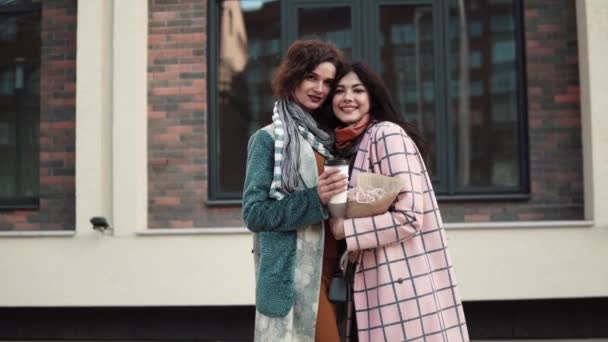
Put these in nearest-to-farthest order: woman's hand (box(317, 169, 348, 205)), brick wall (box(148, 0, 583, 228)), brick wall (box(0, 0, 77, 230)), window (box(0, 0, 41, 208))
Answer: woman's hand (box(317, 169, 348, 205)) → brick wall (box(148, 0, 583, 228)) → brick wall (box(0, 0, 77, 230)) → window (box(0, 0, 41, 208))

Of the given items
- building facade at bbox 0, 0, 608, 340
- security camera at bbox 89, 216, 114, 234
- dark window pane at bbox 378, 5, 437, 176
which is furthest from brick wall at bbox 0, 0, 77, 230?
dark window pane at bbox 378, 5, 437, 176

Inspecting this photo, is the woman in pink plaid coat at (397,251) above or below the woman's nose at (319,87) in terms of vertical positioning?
below

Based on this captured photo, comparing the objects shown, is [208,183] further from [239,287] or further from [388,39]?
[388,39]

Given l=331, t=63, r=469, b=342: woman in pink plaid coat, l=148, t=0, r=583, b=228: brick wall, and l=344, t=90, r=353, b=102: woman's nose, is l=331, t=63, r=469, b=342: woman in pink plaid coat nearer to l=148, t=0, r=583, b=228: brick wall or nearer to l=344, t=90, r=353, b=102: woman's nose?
l=344, t=90, r=353, b=102: woman's nose

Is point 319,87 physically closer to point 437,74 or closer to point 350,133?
point 350,133

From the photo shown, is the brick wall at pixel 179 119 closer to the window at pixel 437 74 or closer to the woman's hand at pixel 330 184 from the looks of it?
the window at pixel 437 74

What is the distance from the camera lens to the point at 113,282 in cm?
661

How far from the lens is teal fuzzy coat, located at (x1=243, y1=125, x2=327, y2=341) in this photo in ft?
9.36

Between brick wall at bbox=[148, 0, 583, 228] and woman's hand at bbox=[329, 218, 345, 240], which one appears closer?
woman's hand at bbox=[329, 218, 345, 240]

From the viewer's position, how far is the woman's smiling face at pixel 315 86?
305 cm

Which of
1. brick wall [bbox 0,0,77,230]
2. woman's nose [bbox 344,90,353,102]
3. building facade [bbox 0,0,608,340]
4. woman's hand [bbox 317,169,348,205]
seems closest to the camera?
woman's hand [bbox 317,169,348,205]

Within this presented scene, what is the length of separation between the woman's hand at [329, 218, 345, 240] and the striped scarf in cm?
21

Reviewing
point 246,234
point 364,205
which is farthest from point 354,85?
point 246,234

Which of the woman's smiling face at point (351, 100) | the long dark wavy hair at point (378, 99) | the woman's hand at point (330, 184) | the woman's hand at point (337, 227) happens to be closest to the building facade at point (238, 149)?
the long dark wavy hair at point (378, 99)
